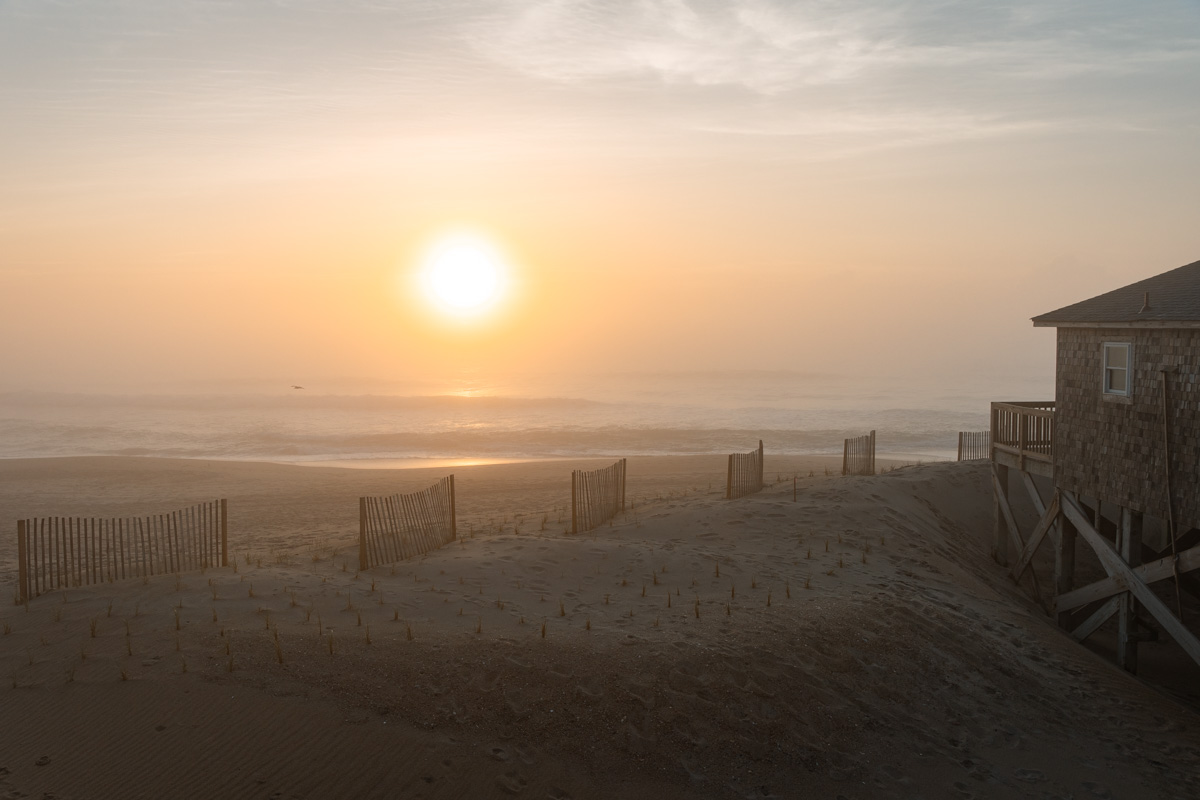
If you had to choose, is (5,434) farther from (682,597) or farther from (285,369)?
(285,369)

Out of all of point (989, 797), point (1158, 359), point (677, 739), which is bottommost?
point (989, 797)

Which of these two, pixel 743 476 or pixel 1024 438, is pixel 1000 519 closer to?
pixel 1024 438

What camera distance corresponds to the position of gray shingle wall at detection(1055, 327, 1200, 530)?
12.1 m

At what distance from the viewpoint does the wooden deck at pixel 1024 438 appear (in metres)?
16.5

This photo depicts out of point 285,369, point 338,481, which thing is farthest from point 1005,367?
point 338,481

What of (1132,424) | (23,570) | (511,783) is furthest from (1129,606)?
(23,570)

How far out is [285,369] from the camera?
460ft

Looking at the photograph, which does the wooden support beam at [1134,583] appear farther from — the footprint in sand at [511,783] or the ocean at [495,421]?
the ocean at [495,421]

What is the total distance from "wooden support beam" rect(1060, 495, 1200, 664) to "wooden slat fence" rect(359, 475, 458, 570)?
11733 mm

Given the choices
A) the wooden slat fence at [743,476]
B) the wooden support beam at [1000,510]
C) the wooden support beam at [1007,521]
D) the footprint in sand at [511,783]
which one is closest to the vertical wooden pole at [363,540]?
the footprint in sand at [511,783]

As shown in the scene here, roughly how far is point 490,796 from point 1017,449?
14078 mm

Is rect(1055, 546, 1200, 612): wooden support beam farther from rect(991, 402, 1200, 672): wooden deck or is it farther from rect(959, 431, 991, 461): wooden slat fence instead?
rect(959, 431, 991, 461): wooden slat fence

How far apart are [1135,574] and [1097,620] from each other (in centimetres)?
Answer: 131

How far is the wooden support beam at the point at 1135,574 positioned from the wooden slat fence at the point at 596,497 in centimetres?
917
